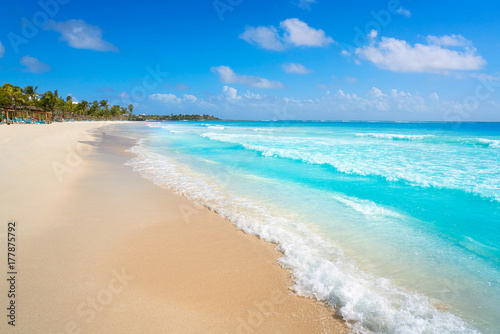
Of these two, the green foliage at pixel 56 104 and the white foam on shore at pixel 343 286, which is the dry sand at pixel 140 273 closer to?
the white foam on shore at pixel 343 286

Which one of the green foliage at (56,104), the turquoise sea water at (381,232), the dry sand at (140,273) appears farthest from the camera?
the green foliage at (56,104)

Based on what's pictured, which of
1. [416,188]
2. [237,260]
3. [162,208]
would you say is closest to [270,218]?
[237,260]

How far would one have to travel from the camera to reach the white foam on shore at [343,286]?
3.04 m

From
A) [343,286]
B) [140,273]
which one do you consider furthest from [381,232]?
[140,273]

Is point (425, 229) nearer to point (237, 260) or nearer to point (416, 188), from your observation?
point (416, 188)

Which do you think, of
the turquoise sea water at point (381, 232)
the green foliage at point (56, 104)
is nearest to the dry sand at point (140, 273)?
the turquoise sea water at point (381, 232)

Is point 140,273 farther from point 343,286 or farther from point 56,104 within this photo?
point 56,104

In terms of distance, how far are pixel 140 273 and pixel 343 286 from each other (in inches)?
115

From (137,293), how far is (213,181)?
6777 mm

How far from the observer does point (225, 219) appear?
6.17m

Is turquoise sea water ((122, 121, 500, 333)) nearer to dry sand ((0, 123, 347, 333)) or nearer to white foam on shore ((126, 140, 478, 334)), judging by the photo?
white foam on shore ((126, 140, 478, 334))

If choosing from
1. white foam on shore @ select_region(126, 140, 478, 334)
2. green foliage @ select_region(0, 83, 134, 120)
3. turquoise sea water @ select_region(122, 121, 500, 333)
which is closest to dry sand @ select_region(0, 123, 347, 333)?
white foam on shore @ select_region(126, 140, 478, 334)

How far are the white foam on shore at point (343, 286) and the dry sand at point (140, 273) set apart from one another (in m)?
0.22

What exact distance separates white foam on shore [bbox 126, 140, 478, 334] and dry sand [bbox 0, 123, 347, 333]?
0.22m
